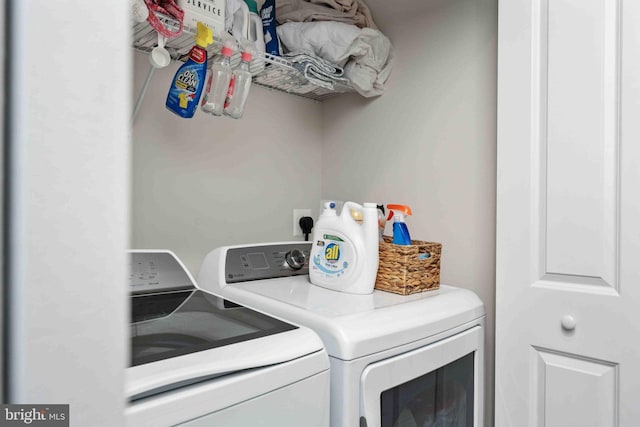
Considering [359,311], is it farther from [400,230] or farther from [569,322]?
[569,322]

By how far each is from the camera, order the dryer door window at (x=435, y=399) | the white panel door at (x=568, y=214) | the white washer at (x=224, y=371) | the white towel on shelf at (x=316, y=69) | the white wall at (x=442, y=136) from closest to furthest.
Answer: the white washer at (x=224, y=371) < the dryer door window at (x=435, y=399) < the white panel door at (x=568, y=214) < the white wall at (x=442, y=136) < the white towel on shelf at (x=316, y=69)

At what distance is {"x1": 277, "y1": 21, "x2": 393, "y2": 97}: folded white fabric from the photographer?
1623 millimetres

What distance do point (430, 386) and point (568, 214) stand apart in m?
0.65

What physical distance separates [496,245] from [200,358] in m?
1.06

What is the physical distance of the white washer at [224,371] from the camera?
60cm

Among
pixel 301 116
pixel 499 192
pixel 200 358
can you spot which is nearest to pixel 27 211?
pixel 200 358

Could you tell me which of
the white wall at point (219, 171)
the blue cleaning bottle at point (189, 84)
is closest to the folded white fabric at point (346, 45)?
the white wall at point (219, 171)

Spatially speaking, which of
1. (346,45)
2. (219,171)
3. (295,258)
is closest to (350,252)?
(295,258)

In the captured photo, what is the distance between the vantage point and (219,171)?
1.73 metres

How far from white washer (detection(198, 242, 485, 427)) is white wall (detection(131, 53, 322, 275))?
300mm

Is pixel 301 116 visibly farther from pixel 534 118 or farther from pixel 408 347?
pixel 408 347

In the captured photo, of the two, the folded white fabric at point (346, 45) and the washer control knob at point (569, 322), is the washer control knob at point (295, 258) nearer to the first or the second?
the folded white fabric at point (346, 45)

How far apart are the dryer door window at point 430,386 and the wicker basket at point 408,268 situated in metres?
0.19

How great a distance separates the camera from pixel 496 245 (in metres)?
1.35
